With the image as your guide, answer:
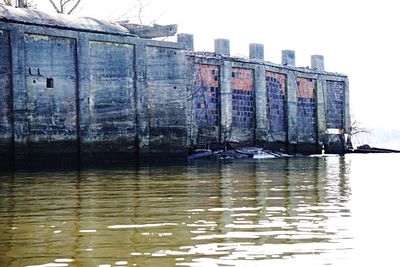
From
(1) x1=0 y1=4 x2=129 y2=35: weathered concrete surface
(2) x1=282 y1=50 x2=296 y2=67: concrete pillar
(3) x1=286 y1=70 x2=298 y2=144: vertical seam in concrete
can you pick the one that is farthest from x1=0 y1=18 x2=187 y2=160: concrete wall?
(2) x1=282 y1=50 x2=296 y2=67: concrete pillar

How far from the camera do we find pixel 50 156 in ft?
72.7

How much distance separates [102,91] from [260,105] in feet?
39.8

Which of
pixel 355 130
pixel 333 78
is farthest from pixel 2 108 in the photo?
pixel 355 130

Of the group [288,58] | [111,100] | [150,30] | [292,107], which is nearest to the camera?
[111,100]

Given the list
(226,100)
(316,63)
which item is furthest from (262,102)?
(316,63)

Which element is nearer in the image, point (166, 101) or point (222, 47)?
point (166, 101)

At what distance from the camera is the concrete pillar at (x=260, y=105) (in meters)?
34.3

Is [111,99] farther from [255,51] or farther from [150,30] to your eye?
[255,51]

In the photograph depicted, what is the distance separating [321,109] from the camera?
39.7 meters

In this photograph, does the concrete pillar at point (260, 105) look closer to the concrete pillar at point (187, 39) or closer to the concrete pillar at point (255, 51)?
the concrete pillar at point (255, 51)

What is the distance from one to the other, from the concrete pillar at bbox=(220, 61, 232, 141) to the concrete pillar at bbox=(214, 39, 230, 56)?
148 cm

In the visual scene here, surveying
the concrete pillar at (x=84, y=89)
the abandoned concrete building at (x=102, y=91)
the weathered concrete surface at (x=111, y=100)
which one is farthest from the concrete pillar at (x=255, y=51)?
the concrete pillar at (x=84, y=89)

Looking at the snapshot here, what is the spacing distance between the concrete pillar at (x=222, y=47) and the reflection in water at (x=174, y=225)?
21460 mm

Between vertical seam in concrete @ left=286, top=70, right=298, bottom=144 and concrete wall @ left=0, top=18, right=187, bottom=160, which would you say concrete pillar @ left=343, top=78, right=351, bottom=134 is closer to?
vertical seam in concrete @ left=286, top=70, right=298, bottom=144
